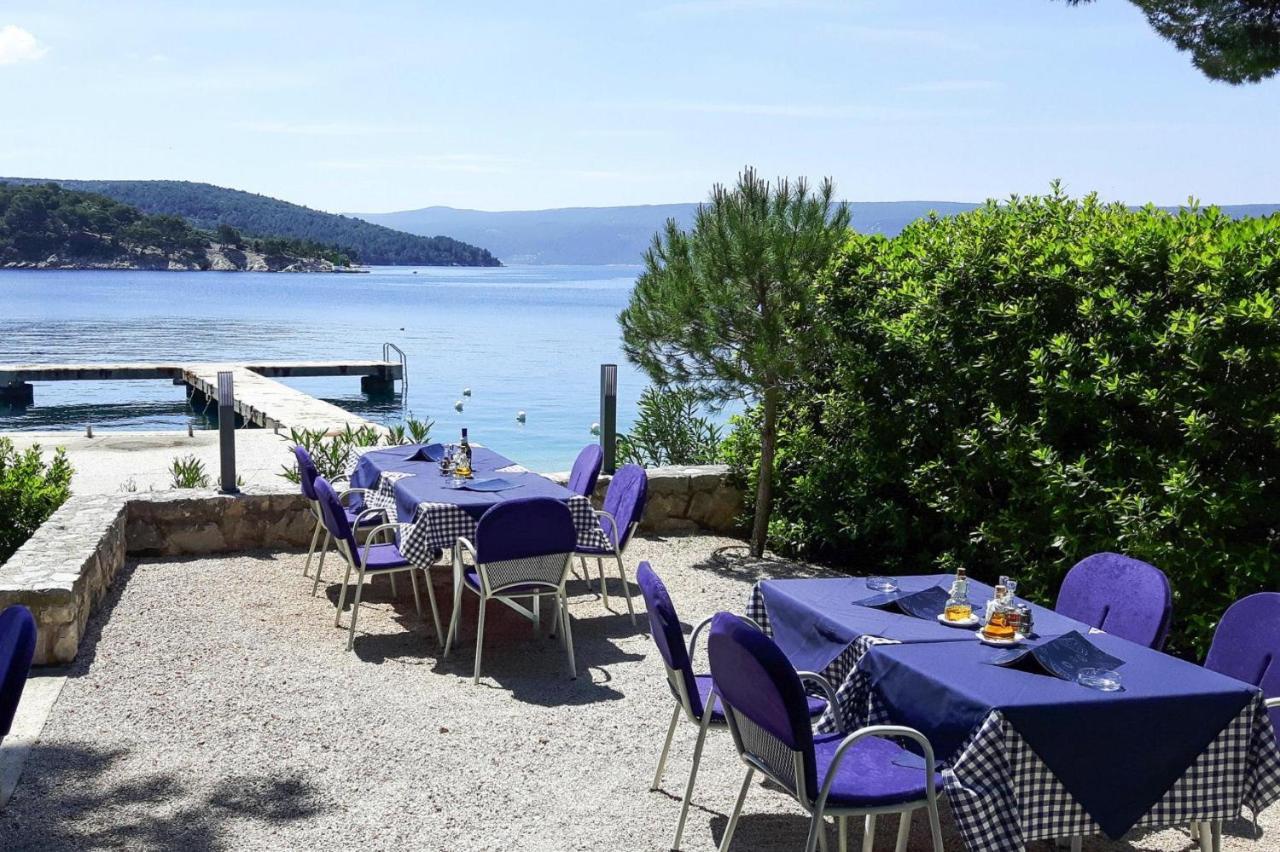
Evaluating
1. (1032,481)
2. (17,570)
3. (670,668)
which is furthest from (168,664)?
(1032,481)

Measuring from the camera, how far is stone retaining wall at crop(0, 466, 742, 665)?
213 inches

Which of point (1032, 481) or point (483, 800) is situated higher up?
point (1032, 481)

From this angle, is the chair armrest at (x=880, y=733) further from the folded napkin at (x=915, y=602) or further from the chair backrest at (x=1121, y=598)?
the chair backrest at (x=1121, y=598)

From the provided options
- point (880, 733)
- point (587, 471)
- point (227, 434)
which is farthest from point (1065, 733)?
point (227, 434)

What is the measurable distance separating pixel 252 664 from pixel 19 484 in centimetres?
322

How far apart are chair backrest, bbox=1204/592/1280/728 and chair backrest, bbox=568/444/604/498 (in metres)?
4.19

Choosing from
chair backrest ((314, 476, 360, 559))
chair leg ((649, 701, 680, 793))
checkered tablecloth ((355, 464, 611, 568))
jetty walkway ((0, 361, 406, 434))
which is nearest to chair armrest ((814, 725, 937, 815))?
chair leg ((649, 701, 680, 793))

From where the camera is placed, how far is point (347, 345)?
4506 cm

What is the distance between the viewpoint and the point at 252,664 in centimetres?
559

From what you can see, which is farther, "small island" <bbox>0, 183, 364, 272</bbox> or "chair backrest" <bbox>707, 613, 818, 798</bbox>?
"small island" <bbox>0, 183, 364, 272</bbox>

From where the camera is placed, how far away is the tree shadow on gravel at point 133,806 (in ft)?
12.3

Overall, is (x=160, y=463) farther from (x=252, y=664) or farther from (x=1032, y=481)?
A: (x=1032, y=481)

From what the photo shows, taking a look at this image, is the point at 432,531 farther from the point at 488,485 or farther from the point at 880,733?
the point at 880,733

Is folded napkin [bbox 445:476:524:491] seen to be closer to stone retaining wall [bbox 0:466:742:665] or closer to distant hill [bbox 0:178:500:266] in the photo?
stone retaining wall [bbox 0:466:742:665]
